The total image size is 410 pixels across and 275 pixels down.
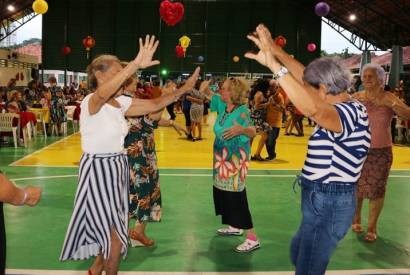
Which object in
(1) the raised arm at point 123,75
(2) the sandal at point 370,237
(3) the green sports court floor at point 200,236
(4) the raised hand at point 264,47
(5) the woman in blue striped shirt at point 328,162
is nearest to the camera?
(4) the raised hand at point 264,47

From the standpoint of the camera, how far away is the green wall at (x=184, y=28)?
109ft

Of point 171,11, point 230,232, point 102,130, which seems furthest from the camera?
point 171,11

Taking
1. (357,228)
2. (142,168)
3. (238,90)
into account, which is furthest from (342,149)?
(357,228)

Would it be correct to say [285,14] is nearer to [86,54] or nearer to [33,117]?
[86,54]

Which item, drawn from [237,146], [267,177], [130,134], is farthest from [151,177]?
[267,177]

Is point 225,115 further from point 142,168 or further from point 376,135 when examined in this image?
point 376,135

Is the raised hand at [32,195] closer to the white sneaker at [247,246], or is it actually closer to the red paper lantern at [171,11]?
the white sneaker at [247,246]

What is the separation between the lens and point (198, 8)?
33312 millimetres

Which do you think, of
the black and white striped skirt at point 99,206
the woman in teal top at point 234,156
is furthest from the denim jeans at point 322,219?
the woman in teal top at point 234,156

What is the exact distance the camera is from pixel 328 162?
2691 millimetres

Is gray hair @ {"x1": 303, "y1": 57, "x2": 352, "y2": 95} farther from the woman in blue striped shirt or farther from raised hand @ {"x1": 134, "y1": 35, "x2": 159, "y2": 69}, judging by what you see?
raised hand @ {"x1": 134, "y1": 35, "x2": 159, "y2": 69}

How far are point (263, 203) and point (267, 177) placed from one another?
2004 millimetres

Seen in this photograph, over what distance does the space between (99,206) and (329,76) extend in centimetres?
172

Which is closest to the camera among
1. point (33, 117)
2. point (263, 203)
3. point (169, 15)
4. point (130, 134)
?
point (130, 134)
